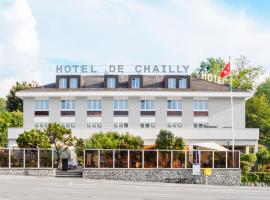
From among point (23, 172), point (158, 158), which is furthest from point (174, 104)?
point (23, 172)

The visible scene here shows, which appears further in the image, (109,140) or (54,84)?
(54,84)

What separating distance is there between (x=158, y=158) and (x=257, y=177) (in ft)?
31.4

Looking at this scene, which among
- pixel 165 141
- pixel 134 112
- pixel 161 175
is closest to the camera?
pixel 161 175

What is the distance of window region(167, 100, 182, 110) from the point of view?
79019mm

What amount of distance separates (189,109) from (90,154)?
25.6m

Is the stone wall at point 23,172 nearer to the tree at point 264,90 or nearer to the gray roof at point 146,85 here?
the gray roof at point 146,85

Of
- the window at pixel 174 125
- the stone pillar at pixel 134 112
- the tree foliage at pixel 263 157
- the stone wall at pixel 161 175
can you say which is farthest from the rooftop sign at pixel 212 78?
the stone wall at pixel 161 175

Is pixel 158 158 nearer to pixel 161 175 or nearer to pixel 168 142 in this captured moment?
pixel 161 175

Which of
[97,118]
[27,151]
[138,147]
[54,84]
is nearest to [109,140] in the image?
[138,147]

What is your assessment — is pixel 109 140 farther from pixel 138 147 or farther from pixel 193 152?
pixel 193 152

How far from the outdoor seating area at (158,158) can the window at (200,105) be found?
2213 centimetres

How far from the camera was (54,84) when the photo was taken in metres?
81.9

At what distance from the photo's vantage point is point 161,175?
5584 cm

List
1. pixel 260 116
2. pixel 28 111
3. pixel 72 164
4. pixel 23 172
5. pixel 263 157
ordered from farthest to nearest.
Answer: pixel 260 116 < pixel 28 111 < pixel 72 164 < pixel 263 157 < pixel 23 172
